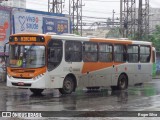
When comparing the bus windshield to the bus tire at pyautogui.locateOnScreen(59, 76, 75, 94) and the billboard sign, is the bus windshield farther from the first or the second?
the billboard sign

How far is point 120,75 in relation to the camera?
903 inches

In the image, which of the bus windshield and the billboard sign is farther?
the billboard sign

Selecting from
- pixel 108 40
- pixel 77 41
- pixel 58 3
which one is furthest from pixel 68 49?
pixel 58 3

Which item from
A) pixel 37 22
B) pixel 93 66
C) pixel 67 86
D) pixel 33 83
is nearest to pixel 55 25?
pixel 37 22

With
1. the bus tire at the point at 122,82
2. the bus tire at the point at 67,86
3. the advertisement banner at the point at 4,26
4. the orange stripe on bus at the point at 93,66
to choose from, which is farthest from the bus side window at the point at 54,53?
the advertisement banner at the point at 4,26

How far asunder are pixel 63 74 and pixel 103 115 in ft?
22.8

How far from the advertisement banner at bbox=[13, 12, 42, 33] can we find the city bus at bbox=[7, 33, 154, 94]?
7954 millimetres

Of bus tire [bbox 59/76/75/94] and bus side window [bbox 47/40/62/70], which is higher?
bus side window [bbox 47/40/62/70]

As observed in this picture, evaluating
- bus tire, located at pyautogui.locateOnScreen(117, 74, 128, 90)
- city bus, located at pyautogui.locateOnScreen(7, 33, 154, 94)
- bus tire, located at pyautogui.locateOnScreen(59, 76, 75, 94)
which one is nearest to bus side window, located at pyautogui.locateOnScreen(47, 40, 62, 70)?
city bus, located at pyautogui.locateOnScreen(7, 33, 154, 94)

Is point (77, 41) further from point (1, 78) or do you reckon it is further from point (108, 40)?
point (1, 78)

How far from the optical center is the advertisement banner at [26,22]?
90.1 ft

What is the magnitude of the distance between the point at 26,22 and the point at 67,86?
33.0 ft

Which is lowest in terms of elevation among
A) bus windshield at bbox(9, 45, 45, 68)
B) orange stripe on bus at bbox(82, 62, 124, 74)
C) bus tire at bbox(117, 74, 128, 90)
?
bus tire at bbox(117, 74, 128, 90)

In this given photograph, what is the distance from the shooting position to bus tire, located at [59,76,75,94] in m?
19.0
